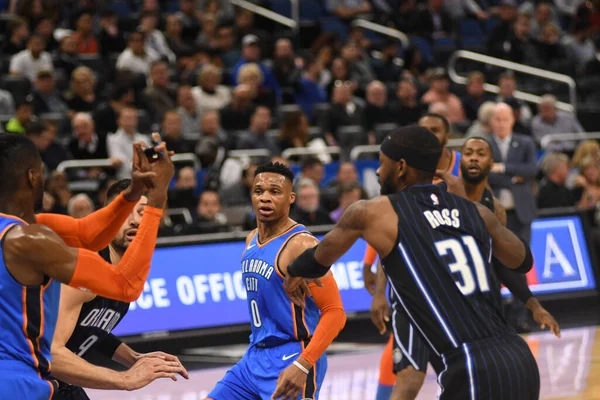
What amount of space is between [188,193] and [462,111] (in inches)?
214

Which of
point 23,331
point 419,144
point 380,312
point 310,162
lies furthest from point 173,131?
point 23,331

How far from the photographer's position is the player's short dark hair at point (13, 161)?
163 inches

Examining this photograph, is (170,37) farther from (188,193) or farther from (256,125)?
(188,193)

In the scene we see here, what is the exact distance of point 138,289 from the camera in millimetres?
4180

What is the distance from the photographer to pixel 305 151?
13703mm

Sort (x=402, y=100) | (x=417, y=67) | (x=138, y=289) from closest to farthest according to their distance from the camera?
(x=138, y=289) → (x=402, y=100) → (x=417, y=67)

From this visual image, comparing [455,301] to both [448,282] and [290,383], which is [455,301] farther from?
[290,383]

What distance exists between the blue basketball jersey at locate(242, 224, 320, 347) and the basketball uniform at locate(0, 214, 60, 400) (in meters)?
1.70

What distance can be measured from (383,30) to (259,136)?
627 centimetres

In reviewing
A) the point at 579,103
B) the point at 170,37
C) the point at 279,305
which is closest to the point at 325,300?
the point at 279,305

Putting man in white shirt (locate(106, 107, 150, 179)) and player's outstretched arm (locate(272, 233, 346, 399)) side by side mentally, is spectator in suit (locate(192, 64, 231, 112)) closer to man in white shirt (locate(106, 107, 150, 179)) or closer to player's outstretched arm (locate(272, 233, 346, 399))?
man in white shirt (locate(106, 107, 150, 179))

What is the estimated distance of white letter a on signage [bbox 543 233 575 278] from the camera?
513 inches

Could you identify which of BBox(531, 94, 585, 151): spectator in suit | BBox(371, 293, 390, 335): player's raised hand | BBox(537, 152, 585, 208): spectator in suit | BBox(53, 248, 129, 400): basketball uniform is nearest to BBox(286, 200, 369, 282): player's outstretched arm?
BBox(53, 248, 129, 400): basketball uniform

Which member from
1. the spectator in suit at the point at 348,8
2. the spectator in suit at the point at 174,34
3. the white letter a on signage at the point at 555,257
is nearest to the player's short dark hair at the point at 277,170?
the white letter a on signage at the point at 555,257
